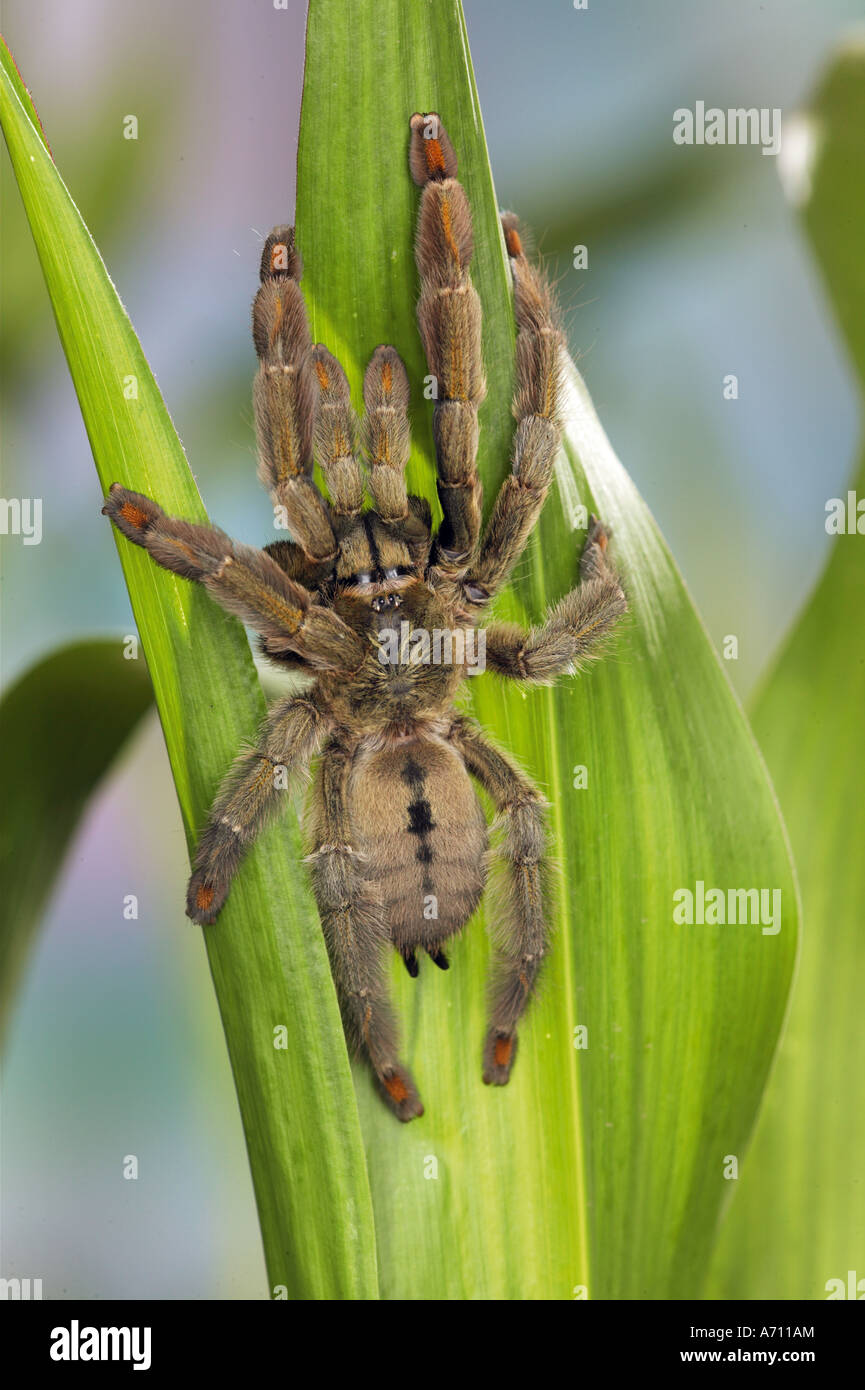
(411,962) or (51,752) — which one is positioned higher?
(51,752)

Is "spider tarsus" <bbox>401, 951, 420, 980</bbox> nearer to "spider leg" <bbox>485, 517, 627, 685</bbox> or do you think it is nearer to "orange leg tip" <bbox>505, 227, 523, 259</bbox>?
"spider leg" <bbox>485, 517, 627, 685</bbox>

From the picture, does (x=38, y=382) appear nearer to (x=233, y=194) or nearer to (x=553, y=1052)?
(x=233, y=194)

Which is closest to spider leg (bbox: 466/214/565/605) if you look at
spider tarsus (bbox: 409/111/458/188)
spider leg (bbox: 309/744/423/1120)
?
spider tarsus (bbox: 409/111/458/188)

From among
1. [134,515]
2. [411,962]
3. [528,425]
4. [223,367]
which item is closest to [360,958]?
[411,962]

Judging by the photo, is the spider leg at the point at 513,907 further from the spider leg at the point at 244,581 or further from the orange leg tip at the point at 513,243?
the orange leg tip at the point at 513,243

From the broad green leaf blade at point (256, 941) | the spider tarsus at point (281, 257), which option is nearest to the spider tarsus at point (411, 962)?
the broad green leaf blade at point (256, 941)

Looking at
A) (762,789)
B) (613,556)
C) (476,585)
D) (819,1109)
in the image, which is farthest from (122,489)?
(819,1109)

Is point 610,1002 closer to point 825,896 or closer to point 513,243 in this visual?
point 825,896
